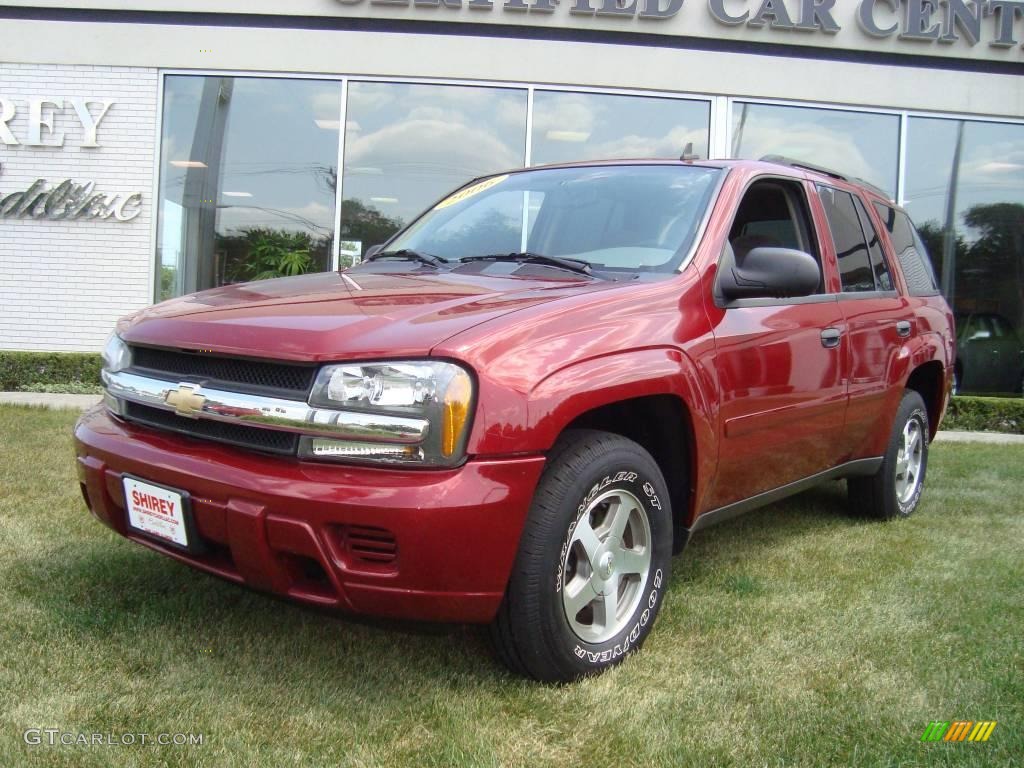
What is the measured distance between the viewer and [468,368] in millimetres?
2270

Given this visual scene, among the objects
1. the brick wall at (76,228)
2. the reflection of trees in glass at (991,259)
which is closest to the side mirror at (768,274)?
the brick wall at (76,228)

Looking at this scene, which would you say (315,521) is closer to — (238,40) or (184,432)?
(184,432)

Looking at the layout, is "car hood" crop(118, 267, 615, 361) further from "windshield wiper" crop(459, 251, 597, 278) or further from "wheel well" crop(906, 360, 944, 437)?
"wheel well" crop(906, 360, 944, 437)

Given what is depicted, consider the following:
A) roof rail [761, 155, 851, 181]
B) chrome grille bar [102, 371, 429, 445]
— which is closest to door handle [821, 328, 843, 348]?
roof rail [761, 155, 851, 181]

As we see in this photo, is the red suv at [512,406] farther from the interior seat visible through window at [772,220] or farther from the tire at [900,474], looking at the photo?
the tire at [900,474]

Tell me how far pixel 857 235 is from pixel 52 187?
31.0ft

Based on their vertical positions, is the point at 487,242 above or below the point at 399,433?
above

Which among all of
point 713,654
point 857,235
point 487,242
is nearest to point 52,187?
point 487,242

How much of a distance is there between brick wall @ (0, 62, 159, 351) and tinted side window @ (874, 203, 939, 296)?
8.45 meters

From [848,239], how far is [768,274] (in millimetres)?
1341

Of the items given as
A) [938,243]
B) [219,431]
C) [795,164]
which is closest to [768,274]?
[795,164]

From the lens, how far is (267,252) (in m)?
10.6

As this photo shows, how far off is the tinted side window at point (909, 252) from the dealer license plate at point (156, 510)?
148 inches

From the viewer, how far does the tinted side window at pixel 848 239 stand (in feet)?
13.4
